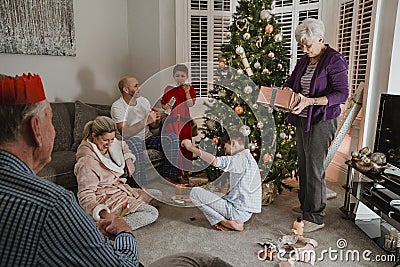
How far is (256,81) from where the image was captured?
9.70 ft

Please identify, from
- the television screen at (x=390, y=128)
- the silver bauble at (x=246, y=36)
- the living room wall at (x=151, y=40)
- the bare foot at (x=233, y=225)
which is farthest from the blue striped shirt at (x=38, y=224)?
the living room wall at (x=151, y=40)

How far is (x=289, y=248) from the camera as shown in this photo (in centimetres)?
226

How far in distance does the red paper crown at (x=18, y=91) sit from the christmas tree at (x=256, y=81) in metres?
2.17

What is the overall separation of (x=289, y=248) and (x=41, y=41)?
304cm

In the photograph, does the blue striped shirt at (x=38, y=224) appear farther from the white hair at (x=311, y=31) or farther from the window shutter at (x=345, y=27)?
the window shutter at (x=345, y=27)

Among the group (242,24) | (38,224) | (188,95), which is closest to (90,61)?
(188,95)

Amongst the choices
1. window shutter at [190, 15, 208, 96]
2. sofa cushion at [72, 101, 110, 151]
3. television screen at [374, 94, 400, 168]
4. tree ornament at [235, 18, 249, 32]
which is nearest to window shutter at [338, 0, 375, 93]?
television screen at [374, 94, 400, 168]

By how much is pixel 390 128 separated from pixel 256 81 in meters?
1.13

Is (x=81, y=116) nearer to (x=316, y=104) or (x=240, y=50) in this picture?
(x=240, y=50)

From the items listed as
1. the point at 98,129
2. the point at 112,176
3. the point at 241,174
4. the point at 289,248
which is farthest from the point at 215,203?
the point at 98,129

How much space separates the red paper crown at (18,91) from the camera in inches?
31.2

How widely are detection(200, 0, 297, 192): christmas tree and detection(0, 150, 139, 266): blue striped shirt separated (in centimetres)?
217

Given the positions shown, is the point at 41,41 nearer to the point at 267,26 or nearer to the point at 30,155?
the point at 267,26

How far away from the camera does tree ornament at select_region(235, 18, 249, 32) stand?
300 cm
